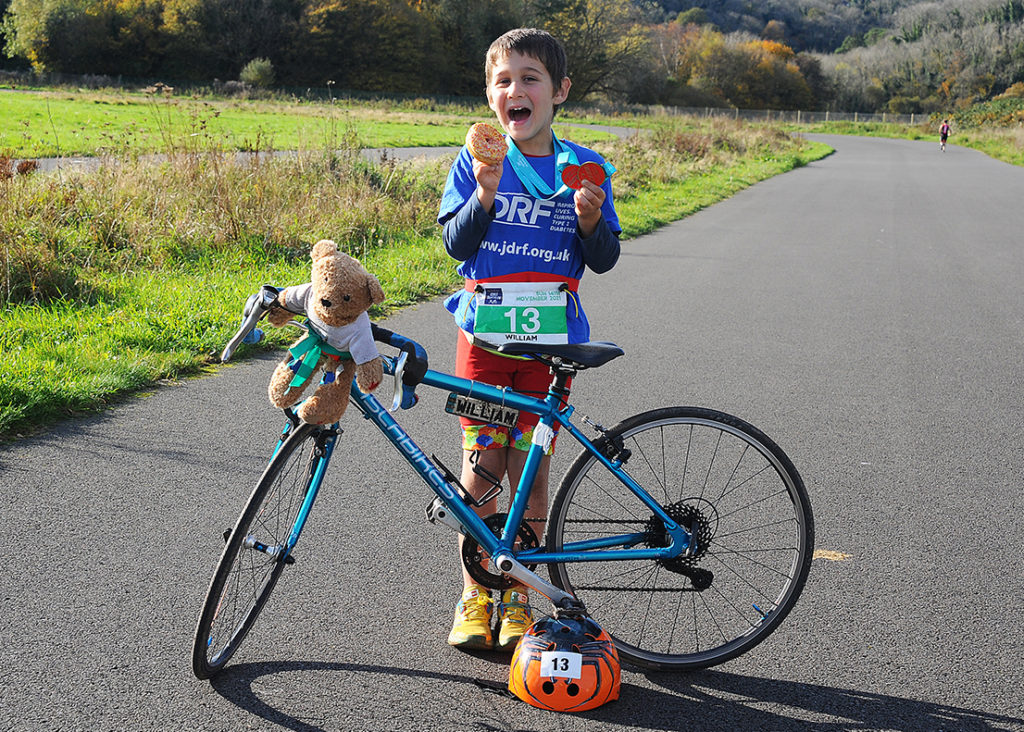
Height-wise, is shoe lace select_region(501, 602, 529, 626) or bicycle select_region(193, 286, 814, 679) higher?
bicycle select_region(193, 286, 814, 679)

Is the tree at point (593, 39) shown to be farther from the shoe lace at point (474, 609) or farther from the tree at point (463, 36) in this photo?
the shoe lace at point (474, 609)

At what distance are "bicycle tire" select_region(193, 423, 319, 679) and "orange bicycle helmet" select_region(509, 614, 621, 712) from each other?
811 mm

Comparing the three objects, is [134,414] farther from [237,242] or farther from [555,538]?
[237,242]

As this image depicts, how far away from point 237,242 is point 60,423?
4.40 meters

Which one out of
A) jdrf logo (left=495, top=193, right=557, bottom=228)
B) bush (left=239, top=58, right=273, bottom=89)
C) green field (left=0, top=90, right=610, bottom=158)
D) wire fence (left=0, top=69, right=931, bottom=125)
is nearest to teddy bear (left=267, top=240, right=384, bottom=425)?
jdrf logo (left=495, top=193, right=557, bottom=228)

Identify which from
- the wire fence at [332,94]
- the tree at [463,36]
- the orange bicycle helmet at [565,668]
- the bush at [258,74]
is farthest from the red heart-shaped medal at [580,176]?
the tree at [463,36]

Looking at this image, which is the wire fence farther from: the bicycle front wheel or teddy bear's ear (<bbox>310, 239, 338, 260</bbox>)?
teddy bear's ear (<bbox>310, 239, 338, 260</bbox>)

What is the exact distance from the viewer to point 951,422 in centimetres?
573

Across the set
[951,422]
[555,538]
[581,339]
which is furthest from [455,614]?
[951,422]

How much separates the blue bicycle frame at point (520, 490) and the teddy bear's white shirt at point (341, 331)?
120 millimetres

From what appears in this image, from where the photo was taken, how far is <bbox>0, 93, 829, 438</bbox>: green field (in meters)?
5.88

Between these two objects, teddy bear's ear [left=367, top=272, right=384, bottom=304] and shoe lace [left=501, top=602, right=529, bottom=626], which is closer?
teddy bear's ear [left=367, top=272, right=384, bottom=304]

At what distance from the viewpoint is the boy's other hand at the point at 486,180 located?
273 centimetres

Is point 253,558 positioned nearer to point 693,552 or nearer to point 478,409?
point 478,409
